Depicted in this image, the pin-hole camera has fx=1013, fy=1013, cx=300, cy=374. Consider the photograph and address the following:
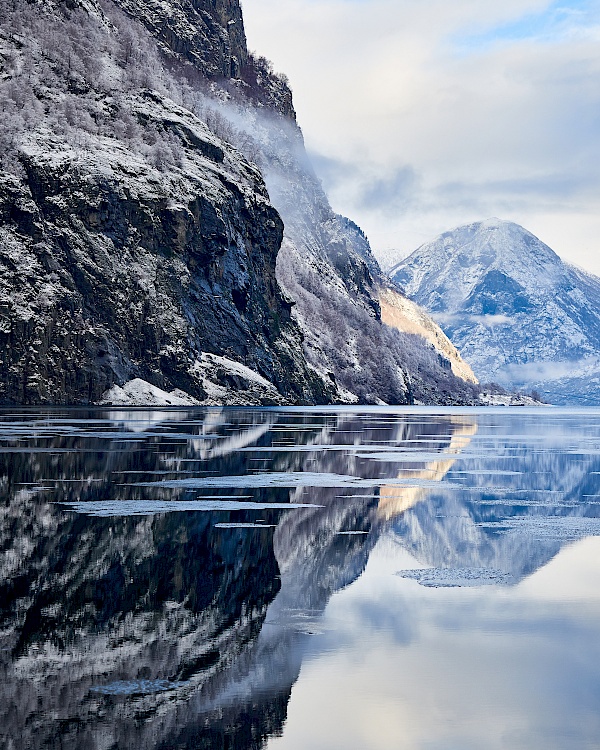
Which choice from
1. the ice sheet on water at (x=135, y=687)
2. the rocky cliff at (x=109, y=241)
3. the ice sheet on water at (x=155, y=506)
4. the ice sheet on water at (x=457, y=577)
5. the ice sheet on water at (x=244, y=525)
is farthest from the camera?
the rocky cliff at (x=109, y=241)

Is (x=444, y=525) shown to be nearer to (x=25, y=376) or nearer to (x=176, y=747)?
(x=176, y=747)

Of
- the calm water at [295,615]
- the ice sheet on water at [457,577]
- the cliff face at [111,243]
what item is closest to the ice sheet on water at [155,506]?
the calm water at [295,615]

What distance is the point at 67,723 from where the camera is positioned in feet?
38.2

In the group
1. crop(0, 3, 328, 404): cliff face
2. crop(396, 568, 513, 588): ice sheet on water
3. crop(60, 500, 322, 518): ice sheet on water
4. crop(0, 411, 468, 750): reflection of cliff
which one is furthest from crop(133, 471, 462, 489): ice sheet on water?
crop(0, 3, 328, 404): cliff face

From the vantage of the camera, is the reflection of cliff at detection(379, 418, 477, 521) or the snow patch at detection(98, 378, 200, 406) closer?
the reflection of cliff at detection(379, 418, 477, 521)

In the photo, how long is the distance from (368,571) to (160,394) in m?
134

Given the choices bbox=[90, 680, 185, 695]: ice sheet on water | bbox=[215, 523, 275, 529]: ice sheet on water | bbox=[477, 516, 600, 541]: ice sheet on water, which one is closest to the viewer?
bbox=[90, 680, 185, 695]: ice sheet on water

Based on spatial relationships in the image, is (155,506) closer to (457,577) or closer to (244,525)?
(244,525)

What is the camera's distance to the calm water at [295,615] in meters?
12.0

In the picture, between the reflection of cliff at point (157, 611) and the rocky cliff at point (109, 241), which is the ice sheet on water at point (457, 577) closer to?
the reflection of cliff at point (157, 611)

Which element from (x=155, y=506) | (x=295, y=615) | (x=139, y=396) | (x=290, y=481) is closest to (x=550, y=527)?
(x=155, y=506)

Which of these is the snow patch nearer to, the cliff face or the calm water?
the cliff face

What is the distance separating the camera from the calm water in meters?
12.0

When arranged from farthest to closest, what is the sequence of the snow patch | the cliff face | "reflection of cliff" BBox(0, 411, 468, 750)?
1. the snow patch
2. the cliff face
3. "reflection of cliff" BBox(0, 411, 468, 750)
